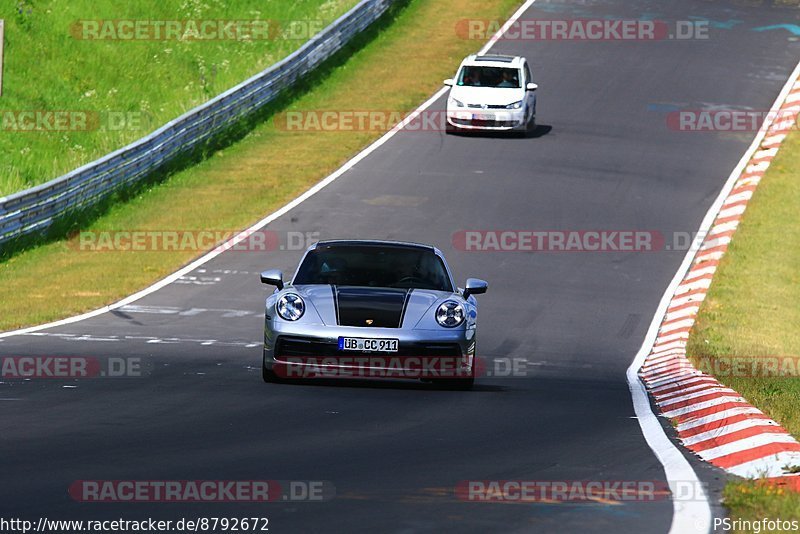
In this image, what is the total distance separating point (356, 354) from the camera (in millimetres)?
12562

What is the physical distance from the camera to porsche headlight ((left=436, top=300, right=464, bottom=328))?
42.5 feet

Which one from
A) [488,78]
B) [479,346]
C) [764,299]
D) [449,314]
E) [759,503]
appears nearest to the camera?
[759,503]

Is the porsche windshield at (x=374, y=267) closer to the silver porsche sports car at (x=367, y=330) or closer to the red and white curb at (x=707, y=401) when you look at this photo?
the silver porsche sports car at (x=367, y=330)

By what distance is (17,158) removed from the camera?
31.9m

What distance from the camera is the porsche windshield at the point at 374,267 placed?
45.2 ft

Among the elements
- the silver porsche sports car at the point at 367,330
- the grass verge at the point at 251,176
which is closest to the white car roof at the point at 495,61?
the grass verge at the point at 251,176

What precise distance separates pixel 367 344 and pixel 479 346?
5.11 metres

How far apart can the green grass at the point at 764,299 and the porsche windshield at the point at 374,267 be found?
323 centimetres

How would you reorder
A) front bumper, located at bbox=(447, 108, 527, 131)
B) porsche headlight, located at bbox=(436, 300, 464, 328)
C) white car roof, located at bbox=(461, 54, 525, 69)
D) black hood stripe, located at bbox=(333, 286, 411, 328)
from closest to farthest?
black hood stripe, located at bbox=(333, 286, 411, 328) → porsche headlight, located at bbox=(436, 300, 464, 328) → front bumper, located at bbox=(447, 108, 527, 131) → white car roof, located at bbox=(461, 54, 525, 69)

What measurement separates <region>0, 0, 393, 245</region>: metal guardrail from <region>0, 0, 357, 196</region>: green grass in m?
1.58

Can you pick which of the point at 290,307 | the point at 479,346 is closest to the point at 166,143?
the point at 479,346

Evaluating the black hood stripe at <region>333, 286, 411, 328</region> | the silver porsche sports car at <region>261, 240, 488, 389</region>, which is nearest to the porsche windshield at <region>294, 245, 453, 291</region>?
the silver porsche sports car at <region>261, 240, 488, 389</region>

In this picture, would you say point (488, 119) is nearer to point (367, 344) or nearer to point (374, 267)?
point (374, 267)

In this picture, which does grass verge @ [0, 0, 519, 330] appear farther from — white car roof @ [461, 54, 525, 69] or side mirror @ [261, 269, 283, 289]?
side mirror @ [261, 269, 283, 289]
